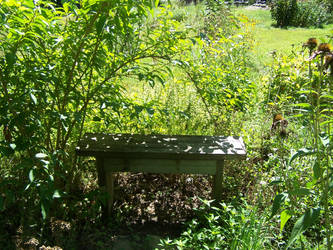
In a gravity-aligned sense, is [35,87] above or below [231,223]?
above

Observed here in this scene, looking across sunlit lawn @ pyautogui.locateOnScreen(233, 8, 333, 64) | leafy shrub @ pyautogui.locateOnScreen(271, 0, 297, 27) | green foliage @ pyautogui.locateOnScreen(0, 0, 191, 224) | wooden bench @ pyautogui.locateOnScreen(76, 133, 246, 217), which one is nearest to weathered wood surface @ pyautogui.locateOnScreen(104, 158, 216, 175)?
wooden bench @ pyautogui.locateOnScreen(76, 133, 246, 217)

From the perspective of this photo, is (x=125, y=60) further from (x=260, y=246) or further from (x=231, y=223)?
(x=260, y=246)

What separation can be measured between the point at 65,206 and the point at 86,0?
5.70 ft

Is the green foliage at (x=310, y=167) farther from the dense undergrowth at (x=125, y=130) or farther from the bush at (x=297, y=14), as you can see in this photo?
the bush at (x=297, y=14)

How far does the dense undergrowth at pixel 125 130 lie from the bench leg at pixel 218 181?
0.42 ft

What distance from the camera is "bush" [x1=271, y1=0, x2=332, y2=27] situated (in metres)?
14.4

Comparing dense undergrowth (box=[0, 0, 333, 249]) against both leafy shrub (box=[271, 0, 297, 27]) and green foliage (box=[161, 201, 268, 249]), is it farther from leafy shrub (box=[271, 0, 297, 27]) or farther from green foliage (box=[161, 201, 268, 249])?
leafy shrub (box=[271, 0, 297, 27])

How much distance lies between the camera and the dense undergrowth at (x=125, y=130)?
2.21 m

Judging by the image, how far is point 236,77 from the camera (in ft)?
12.6

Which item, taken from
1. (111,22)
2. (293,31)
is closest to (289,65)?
(111,22)

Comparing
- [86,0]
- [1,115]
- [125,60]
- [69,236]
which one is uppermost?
[86,0]

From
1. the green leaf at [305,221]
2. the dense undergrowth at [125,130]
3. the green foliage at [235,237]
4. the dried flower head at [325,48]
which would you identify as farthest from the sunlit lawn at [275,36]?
the green leaf at [305,221]

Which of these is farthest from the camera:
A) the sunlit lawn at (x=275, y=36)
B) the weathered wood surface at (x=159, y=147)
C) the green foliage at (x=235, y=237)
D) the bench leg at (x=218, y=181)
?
the sunlit lawn at (x=275, y=36)

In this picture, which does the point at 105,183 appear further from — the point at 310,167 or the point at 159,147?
the point at 310,167
